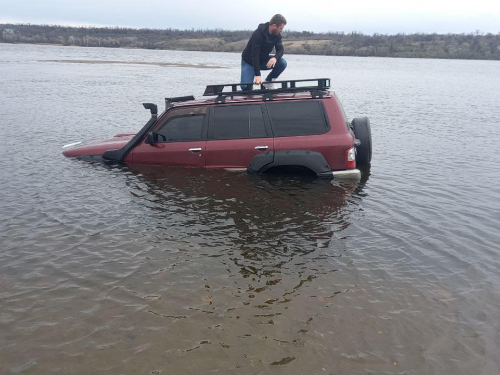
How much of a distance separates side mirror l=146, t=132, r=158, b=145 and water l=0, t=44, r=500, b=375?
54 cm

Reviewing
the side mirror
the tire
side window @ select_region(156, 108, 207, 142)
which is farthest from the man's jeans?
the side mirror

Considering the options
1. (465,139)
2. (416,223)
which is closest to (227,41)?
(465,139)

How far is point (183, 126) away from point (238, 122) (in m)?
1.03

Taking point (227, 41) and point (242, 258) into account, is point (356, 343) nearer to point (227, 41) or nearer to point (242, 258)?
point (242, 258)

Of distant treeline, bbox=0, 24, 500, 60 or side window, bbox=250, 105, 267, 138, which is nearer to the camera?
side window, bbox=250, 105, 267, 138

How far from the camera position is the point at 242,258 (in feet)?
18.2

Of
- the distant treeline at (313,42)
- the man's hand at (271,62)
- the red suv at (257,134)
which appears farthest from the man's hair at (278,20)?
the distant treeline at (313,42)

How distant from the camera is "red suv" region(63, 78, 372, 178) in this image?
790 centimetres

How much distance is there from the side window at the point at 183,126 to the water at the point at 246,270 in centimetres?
65

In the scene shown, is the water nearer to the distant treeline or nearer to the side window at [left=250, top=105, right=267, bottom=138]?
the side window at [left=250, top=105, right=267, bottom=138]

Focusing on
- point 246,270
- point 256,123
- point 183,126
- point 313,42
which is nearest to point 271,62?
point 256,123

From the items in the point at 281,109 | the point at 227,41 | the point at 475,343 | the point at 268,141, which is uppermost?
the point at 227,41

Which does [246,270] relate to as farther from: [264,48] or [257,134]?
[264,48]

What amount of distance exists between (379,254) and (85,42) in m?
99.7
